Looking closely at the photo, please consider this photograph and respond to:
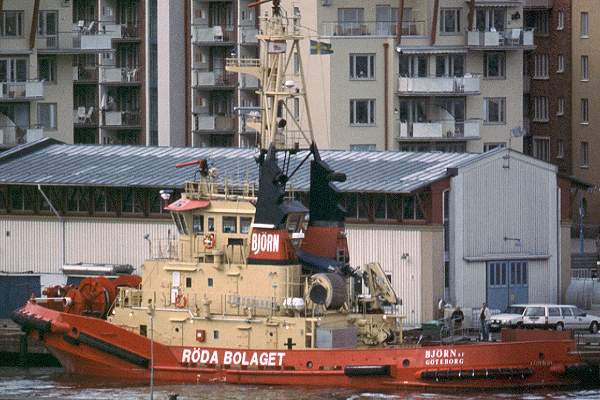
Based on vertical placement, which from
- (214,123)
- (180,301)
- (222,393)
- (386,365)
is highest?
(214,123)

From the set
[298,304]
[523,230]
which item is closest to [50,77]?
[523,230]

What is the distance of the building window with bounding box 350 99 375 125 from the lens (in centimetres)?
10856

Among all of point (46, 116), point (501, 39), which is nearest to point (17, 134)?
point (46, 116)

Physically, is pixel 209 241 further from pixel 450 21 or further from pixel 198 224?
pixel 450 21

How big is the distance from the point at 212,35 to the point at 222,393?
1992 inches

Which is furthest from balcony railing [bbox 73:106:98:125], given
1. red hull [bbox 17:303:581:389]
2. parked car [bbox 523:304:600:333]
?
red hull [bbox 17:303:581:389]

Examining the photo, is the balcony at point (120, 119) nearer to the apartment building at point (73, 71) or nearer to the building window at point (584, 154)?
the apartment building at point (73, 71)

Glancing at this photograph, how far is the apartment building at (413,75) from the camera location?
108438 millimetres

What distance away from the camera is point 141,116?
398ft

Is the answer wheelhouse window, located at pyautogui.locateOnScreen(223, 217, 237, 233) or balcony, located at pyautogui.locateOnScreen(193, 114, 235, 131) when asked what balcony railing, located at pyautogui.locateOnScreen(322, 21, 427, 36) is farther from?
wheelhouse window, located at pyautogui.locateOnScreen(223, 217, 237, 233)

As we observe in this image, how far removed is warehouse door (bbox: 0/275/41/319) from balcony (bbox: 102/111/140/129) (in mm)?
35360

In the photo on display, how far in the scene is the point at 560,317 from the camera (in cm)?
8238

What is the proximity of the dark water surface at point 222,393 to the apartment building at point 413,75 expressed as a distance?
3547 centimetres

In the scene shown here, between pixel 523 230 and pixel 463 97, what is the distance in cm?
2538
